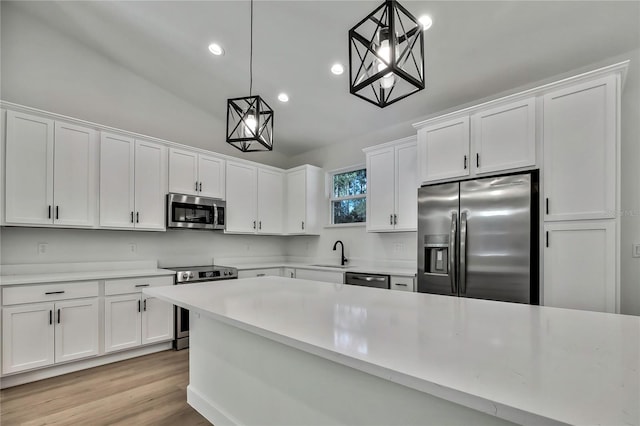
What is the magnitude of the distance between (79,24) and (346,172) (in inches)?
146

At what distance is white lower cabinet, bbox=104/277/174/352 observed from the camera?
122 inches

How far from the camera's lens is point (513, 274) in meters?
2.54

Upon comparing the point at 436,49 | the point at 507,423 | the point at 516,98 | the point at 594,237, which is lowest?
the point at 507,423

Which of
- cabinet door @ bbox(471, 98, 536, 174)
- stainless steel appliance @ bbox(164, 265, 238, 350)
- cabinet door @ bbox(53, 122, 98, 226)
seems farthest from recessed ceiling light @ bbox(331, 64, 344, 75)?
stainless steel appliance @ bbox(164, 265, 238, 350)

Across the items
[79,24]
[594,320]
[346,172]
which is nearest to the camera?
[594,320]

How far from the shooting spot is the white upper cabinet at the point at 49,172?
284cm

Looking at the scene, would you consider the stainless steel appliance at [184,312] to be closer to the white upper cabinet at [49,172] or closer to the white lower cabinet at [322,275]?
the white upper cabinet at [49,172]

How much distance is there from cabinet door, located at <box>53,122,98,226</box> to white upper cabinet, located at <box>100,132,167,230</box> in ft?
0.29

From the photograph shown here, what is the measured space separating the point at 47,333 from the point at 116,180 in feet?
5.26

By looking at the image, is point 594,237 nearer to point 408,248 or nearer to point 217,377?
point 408,248

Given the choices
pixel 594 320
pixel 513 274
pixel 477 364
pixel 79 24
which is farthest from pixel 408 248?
pixel 79 24

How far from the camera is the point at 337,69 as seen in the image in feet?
11.0

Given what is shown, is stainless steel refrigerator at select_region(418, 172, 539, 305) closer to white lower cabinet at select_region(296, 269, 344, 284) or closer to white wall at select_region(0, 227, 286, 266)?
white lower cabinet at select_region(296, 269, 344, 284)

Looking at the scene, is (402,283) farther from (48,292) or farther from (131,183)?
(48,292)
